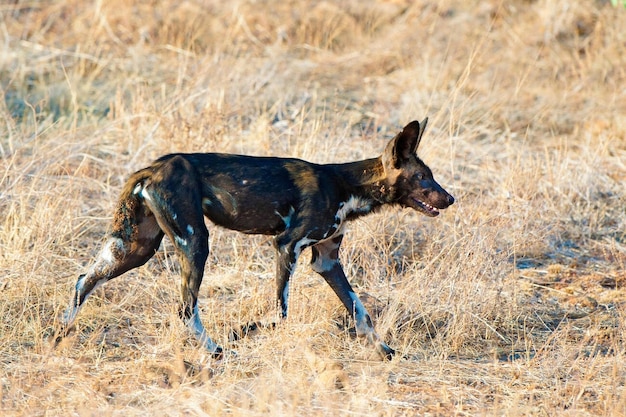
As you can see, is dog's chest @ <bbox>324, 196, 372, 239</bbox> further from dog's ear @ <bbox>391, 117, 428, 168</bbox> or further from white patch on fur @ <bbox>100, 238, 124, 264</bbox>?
white patch on fur @ <bbox>100, 238, 124, 264</bbox>

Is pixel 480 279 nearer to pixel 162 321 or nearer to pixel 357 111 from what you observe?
pixel 162 321

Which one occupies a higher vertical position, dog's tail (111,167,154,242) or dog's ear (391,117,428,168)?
dog's ear (391,117,428,168)

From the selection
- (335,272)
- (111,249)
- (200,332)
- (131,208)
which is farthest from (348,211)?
(111,249)

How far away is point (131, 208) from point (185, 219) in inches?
14.9

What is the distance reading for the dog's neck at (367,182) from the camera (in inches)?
Answer: 231

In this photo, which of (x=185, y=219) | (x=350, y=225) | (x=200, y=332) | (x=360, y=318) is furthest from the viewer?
(x=350, y=225)

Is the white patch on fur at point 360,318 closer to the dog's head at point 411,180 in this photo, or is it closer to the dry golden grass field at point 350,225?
the dry golden grass field at point 350,225

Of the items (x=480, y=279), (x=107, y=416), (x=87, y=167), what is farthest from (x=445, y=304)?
(x=87, y=167)

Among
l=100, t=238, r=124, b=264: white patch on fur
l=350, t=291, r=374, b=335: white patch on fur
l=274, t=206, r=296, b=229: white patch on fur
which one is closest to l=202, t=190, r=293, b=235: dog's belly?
l=274, t=206, r=296, b=229: white patch on fur

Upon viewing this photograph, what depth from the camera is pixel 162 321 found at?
5.90 m

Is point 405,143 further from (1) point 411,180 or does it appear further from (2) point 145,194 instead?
(2) point 145,194

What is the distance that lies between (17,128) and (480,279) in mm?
4992

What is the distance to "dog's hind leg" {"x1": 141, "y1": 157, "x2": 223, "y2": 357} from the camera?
5.38 meters

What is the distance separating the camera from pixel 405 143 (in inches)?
231
